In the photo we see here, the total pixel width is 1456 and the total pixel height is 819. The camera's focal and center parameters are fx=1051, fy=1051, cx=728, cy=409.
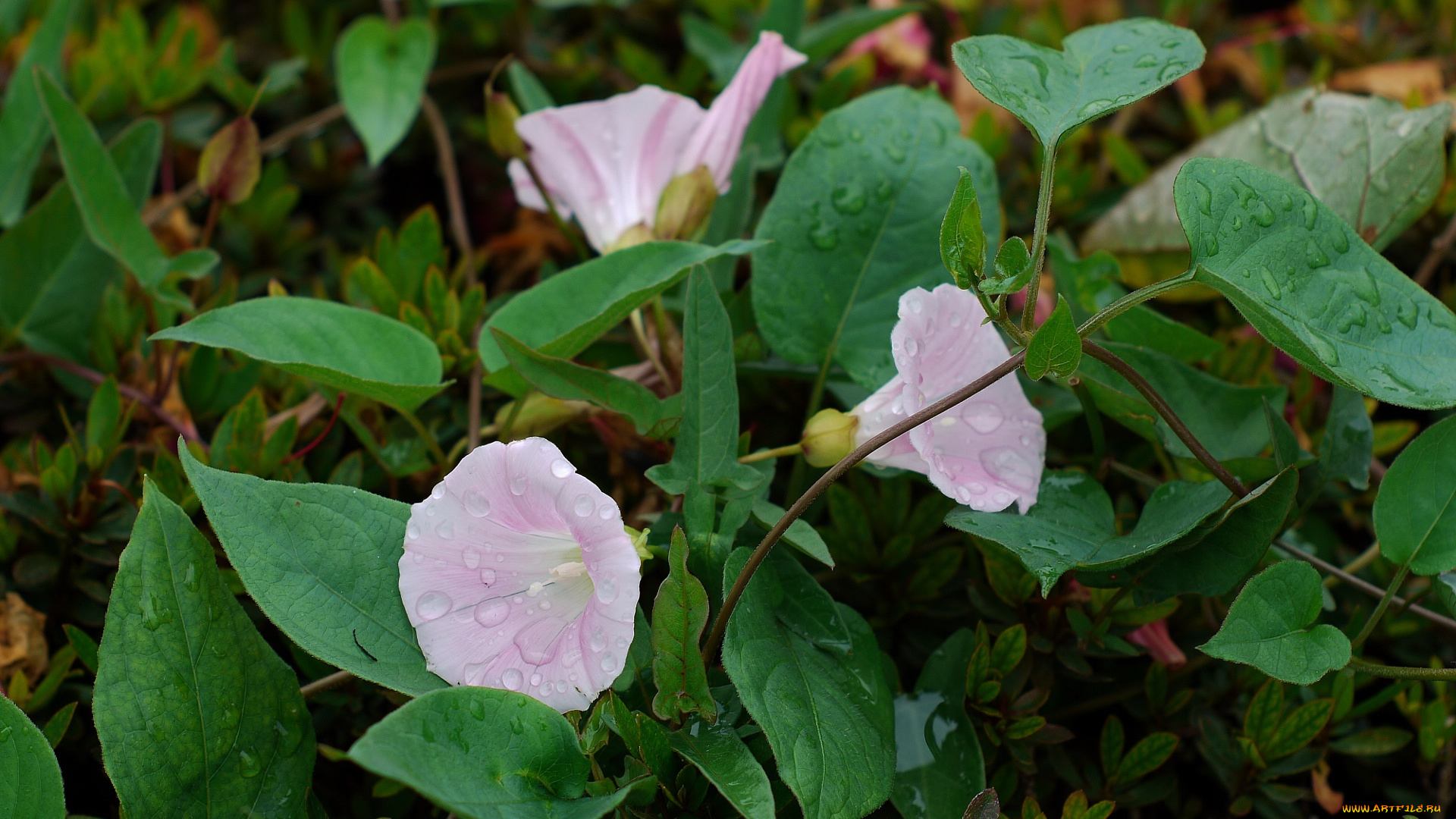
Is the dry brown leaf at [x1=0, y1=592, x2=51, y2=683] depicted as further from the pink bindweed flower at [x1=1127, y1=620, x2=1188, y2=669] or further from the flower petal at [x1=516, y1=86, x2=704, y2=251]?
the pink bindweed flower at [x1=1127, y1=620, x2=1188, y2=669]

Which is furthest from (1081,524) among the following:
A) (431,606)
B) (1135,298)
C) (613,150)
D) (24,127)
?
(24,127)

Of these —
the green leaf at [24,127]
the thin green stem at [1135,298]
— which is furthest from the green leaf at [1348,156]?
the green leaf at [24,127]

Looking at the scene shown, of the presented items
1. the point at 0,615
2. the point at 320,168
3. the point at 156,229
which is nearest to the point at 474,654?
the point at 0,615

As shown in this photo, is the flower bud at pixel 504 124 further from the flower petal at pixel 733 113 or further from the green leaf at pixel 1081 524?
the green leaf at pixel 1081 524

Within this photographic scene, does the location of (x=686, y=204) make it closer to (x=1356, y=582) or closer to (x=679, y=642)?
(x=679, y=642)

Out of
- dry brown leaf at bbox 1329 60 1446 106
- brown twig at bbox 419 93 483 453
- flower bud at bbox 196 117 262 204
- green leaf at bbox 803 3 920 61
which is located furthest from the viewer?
dry brown leaf at bbox 1329 60 1446 106

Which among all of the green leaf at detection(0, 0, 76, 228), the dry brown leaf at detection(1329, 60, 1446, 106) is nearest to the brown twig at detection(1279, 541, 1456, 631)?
the dry brown leaf at detection(1329, 60, 1446, 106)
